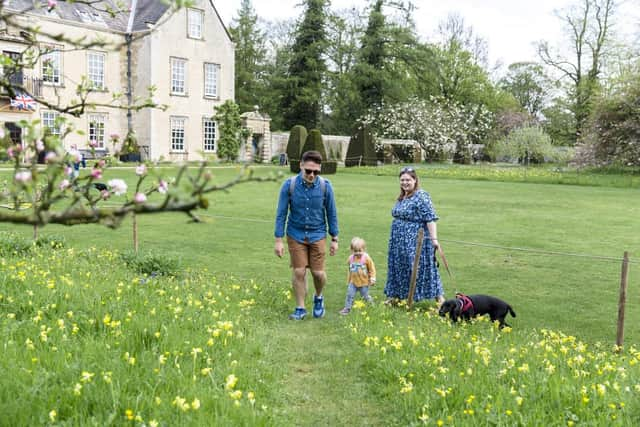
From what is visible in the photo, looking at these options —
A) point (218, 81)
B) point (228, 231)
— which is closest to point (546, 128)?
point (218, 81)

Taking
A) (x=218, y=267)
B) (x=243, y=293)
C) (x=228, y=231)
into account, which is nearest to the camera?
(x=243, y=293)

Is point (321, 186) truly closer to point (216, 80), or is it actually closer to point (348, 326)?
point (348, 326)

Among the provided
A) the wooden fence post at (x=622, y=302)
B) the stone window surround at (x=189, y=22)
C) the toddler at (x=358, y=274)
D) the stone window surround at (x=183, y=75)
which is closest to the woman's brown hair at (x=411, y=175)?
the toddler at (x=358, y=274)

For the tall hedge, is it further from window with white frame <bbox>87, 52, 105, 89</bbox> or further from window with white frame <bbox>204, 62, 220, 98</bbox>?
window with white frame <bbox>87, 52, 105, 89</bbox>

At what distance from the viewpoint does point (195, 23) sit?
39.6 metres

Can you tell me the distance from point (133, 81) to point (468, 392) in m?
37.4

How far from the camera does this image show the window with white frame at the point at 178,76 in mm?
38875

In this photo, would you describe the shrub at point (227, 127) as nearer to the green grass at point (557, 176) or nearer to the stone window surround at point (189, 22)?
the stone window surround at point (189, 22)

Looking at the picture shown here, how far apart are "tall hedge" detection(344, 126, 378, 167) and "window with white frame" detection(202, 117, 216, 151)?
9.42 metres

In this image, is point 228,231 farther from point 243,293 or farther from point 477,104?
point 477,104

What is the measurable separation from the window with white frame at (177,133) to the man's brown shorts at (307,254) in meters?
34.2

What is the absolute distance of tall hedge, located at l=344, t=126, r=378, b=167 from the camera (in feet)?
134

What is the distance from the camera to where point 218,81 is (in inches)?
1649

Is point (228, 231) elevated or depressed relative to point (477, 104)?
depressed
